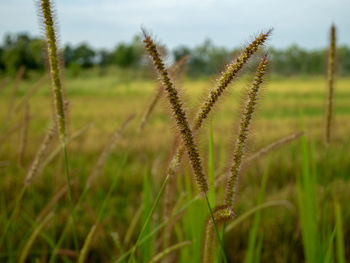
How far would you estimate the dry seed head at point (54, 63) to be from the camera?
0.62 m

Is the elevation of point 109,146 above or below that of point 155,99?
below

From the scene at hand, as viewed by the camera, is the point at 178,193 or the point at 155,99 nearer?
the point at 155,99

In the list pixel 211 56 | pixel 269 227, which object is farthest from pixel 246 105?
pixel 211 56

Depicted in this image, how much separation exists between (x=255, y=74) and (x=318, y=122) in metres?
7.98

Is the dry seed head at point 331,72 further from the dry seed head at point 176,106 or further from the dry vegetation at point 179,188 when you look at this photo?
the dry seed head at point 176,106

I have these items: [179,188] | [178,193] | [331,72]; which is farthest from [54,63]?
[178,193]

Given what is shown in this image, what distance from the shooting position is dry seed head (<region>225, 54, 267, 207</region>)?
513 millimetres

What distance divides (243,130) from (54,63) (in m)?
0.38

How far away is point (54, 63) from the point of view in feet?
2.22

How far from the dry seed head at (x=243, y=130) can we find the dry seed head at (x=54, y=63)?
0.37 metres

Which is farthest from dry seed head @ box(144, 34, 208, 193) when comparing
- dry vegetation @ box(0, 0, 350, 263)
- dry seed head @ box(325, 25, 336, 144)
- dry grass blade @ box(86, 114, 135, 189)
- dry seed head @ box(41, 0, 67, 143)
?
dry seed head @ box(325, 25, 336, 144)

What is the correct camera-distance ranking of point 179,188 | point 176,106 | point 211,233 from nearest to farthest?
point 176,106 < point 211,233 < point 179,188

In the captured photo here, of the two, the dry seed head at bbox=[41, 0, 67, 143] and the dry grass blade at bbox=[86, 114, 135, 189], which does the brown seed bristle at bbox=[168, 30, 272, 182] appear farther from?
the dry grass blade at bbox=[86, 114, 135, 189]

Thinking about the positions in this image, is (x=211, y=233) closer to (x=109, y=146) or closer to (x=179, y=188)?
(x=109, y=146)
